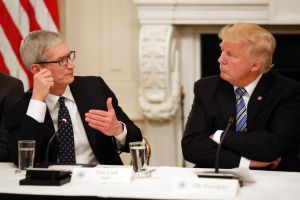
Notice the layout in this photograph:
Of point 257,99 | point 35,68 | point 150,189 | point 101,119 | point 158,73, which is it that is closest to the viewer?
point 150,189

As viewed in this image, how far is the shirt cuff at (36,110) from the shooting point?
3424 millimetres

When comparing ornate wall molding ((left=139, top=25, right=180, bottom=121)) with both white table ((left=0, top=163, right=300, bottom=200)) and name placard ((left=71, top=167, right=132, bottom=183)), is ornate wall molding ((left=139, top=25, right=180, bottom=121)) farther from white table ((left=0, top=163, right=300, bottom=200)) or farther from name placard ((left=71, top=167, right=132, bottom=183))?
name placard ((left=71, top=167, right=132, bottom=183))

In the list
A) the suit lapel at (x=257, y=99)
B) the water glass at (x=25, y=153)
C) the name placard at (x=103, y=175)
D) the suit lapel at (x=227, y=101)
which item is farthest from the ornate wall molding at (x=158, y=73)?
the name placard at (x=103, y=175)

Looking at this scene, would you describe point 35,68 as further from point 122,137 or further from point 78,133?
point 122,137

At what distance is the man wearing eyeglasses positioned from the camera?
3.44 meters

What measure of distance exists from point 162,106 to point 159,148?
0.39m

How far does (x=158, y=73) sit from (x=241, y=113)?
1.77 meters

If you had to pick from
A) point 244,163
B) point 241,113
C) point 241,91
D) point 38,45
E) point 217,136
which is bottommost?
point 244,163

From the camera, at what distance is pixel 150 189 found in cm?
273

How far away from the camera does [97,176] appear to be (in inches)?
113

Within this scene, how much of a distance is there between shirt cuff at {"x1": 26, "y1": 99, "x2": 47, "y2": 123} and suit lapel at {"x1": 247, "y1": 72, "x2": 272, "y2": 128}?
1.10m

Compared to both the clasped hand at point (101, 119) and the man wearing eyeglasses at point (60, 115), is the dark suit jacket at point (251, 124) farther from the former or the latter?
the clasped hand at point (101, 119)

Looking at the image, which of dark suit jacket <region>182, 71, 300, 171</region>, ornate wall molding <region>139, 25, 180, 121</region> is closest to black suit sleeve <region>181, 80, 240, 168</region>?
dark suit jacket <region>182, 71, 300, 171</region>

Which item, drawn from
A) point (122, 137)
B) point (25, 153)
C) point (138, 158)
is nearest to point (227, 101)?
point (122, 137)
